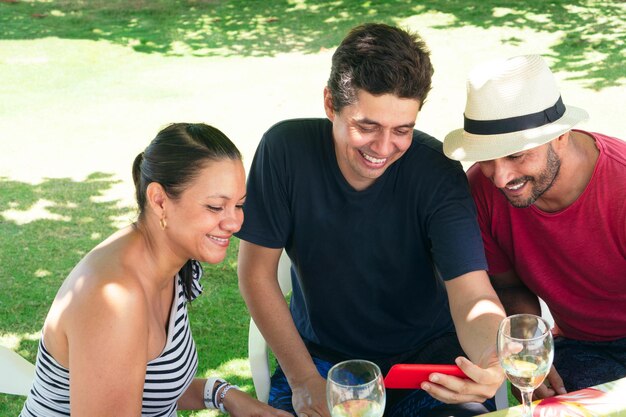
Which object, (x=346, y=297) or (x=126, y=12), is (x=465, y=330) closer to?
(x=346, y=297)

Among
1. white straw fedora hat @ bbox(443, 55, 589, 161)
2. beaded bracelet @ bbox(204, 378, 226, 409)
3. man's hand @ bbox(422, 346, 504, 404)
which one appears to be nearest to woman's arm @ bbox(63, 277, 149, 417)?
beaded bracelet @ bbox(204, 378, 226, 409)

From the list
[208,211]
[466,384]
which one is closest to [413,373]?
[466,384]

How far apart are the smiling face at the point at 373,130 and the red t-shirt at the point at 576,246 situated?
48cm

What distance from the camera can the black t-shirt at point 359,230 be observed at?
3.11m

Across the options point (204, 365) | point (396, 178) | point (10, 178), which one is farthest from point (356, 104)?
point (10, 178)

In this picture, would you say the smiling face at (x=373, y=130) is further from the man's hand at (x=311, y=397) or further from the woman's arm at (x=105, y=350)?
the woman's arm at (x=105, y=350)

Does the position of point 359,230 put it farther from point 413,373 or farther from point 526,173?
point 413,373

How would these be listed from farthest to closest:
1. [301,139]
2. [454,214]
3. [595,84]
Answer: [595,84] → [301,139] → [454,214]

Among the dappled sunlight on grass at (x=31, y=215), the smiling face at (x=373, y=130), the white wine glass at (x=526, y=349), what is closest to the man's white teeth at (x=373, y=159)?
the smiling face at (x=373, y=130)

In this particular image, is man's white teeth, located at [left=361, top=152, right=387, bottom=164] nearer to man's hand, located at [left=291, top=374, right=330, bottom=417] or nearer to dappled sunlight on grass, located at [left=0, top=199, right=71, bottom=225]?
man's hand, located at [left=291, top=374, right=330, bottom=417]

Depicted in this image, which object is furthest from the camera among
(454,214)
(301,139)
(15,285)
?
(15,285)

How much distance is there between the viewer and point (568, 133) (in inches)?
119

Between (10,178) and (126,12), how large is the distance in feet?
30.4

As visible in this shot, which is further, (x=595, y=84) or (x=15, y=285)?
(x=595, y=84)
